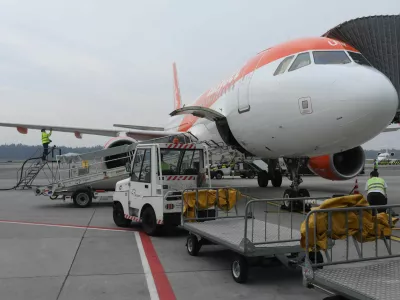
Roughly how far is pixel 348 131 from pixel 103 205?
833 centimetres

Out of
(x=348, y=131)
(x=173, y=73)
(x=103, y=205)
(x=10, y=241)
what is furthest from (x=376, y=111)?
(x=173, y=73)

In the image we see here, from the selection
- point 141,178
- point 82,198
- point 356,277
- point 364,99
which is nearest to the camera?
point 356,277

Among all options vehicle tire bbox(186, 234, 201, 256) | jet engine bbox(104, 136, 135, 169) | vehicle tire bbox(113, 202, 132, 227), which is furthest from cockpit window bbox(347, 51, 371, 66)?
jet engine bbox(104, 136, 135, 169)

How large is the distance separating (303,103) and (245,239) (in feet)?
13.1

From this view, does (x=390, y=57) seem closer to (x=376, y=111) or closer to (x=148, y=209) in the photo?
(x=376, y=111)

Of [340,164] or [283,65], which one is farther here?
[340,164]

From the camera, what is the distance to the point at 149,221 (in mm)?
7617

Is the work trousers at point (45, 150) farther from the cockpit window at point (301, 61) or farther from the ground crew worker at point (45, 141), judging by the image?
the cockpit window at point (301, 61)

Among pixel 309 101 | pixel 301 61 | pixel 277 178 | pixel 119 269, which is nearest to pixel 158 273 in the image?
pixel 119 269

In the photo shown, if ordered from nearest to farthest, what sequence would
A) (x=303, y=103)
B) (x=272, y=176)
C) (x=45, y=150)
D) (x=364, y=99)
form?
(x=364, y=99), (x=303, y=103), (x=45, y=150), (x=272, y=176)

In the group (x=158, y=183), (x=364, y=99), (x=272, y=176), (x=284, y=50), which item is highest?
(x=284, y=50)

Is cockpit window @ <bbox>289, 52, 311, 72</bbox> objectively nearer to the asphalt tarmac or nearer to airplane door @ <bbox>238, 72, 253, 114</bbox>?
airplane door @ <bbox>238, 72, 253, 114</bbox>

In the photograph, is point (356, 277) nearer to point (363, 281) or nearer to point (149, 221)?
point (363, 281)

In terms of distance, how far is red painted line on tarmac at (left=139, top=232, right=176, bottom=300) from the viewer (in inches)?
171
